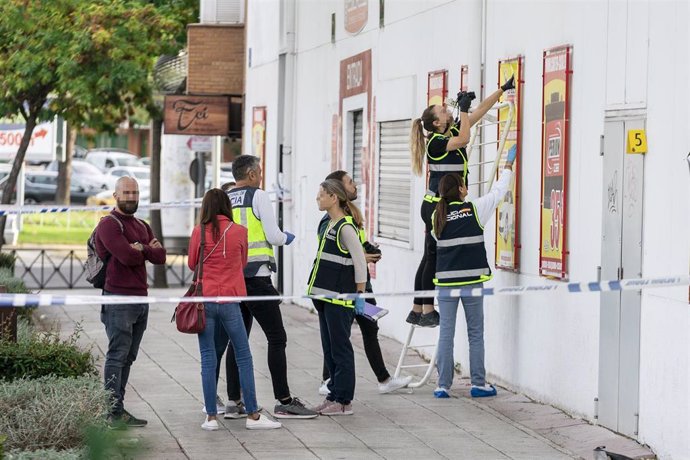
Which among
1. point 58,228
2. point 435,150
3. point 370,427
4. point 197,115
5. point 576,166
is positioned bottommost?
point 58,228

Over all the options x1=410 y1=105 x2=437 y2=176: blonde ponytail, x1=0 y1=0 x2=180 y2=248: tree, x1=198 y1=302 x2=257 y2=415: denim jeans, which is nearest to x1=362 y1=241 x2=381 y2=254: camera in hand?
x1=410 y1=105 x2=437 y2=176: blonde ponytail

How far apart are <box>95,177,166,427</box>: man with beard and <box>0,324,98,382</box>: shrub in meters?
0.61

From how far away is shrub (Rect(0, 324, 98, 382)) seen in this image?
395 inches

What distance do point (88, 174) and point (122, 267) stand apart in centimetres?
4459

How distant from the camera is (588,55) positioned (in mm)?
9984

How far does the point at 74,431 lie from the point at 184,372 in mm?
4573

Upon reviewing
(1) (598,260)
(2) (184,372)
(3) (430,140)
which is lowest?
(2) (184,372)

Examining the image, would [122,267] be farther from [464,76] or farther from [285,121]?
[285,121]

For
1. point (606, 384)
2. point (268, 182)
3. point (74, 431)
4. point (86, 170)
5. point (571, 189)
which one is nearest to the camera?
Answer: point (74, 431)

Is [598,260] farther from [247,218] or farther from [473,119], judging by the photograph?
[247,218]

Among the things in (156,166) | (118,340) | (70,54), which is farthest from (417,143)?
(156,166)

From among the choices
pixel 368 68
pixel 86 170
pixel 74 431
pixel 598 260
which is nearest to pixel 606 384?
pixel 598 260

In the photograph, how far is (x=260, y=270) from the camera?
10062 mm

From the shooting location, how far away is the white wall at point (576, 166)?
862 centimetres
